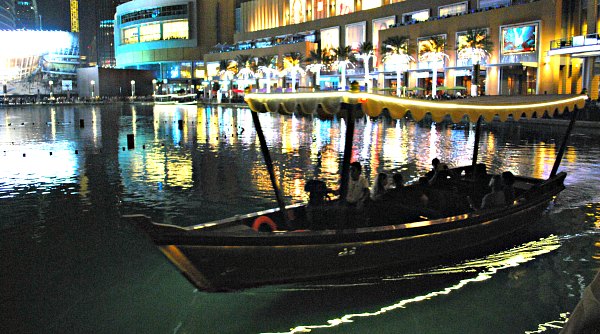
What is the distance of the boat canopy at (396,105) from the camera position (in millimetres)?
7730

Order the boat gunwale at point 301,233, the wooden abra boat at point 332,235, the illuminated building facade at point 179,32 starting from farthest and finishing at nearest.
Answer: the illuminated building facade at point 179,32 < the wooden abra boat at point 332,235 < the boat gunwale at point 301,233

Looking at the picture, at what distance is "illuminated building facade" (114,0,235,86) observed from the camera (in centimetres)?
12744

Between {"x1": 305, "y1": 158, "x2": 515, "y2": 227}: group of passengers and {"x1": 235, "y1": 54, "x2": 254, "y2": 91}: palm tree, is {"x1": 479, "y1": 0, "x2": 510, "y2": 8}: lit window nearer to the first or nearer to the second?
{"x1": 235, "y1": 54, "x2": 254, "y2": 91}: palm tree

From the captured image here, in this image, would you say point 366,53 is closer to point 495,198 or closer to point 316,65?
point 316,65

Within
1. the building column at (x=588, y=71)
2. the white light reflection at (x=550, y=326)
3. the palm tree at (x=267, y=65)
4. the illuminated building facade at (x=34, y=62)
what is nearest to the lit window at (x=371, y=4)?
the palm tree at (x=267, y=65)

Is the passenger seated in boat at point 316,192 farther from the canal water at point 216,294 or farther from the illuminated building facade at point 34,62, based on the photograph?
the illuminated building facade at point 34,62

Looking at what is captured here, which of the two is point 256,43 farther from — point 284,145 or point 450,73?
point 284,145

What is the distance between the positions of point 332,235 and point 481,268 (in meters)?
3.12

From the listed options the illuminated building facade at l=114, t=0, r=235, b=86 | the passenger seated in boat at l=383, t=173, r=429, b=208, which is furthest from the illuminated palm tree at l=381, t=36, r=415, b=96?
the illuminated building facade at l=114, t=0, r=235, b=86

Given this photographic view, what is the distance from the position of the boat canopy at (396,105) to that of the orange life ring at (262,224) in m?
1.83

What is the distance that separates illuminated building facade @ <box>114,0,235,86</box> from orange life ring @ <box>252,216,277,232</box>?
124732 millimetres

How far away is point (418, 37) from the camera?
68.2 meters

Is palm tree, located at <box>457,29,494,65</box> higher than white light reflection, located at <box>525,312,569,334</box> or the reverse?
higher

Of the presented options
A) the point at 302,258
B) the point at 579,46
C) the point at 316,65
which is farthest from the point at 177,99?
the point at 302,258
